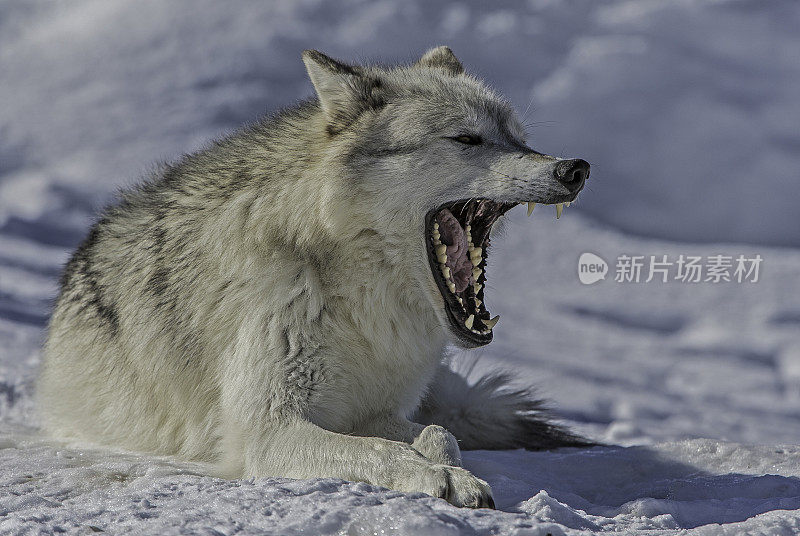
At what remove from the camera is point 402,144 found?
337 centimetres

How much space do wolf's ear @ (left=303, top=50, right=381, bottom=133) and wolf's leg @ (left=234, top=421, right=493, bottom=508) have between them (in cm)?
124

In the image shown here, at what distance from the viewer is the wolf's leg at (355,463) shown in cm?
260

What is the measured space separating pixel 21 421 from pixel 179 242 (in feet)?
6.68

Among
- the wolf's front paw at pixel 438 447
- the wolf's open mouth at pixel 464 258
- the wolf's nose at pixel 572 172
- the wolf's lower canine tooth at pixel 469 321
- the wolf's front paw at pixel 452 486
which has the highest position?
the wolf's nose at pixel 572 172

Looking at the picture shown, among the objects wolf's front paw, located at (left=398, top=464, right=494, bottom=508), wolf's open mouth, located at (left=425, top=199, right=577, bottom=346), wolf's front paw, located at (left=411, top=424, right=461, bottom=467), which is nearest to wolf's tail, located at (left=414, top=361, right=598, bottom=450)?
wolf's open mouth, located at (left=425, top=199, right=577, bottom=346)

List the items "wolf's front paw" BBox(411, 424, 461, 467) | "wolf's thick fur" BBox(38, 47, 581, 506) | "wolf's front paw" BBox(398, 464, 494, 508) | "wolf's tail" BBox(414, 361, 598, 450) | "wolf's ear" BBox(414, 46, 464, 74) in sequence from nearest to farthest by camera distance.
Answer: "wolf's front paw" BBox(398, 464, 494, 508), "wolf's front paw" BBox(411, 424, 461, 467), "wolf's thick fur" BBox(38, 47, 581, 506), "wolf's ear" BBox(414, 46, 464, 74), "wolf's tail" BBox(414, 361, 598, 450)

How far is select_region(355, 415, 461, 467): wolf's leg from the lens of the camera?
2963 mm

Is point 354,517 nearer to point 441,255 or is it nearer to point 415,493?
point 415,493

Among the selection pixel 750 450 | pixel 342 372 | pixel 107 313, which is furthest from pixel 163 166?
pixel 750 450

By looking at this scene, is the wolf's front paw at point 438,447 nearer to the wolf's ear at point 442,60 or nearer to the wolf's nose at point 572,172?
the wolf's nose at point 572,172

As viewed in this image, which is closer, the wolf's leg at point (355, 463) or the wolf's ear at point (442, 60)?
the wolf's leg at point (355, 463)

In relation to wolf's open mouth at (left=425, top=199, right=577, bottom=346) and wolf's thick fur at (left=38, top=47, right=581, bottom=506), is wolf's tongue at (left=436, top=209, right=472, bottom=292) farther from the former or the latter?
wolf's thick fur at (left=38, top=47, right=581, bottom=506)

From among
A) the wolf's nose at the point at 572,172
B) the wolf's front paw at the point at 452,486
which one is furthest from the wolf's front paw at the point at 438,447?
the wolf's nose at the point at 572,172

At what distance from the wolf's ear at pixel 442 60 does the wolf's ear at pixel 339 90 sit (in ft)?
2.35
